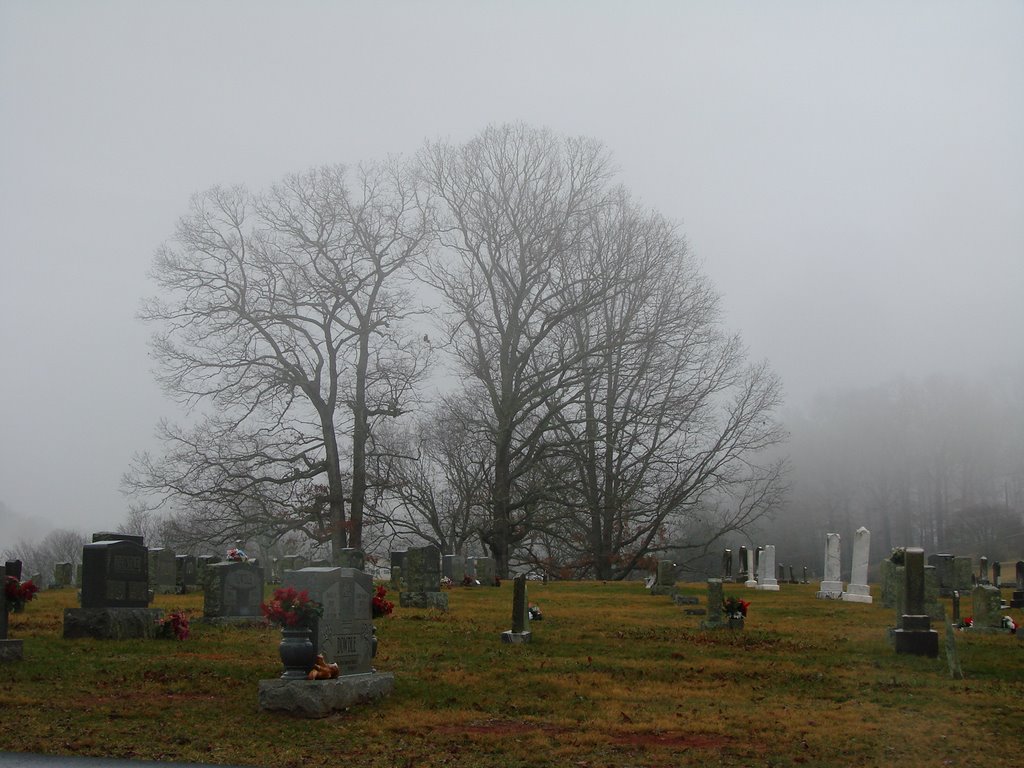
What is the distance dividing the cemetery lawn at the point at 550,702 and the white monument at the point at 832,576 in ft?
30.4

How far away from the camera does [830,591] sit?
88.4 ft

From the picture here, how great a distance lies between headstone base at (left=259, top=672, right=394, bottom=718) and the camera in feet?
32.4

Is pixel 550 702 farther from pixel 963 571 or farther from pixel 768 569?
pixel 768 569

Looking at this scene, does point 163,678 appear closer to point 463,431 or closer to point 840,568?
point 840,568

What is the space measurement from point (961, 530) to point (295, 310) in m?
26.2

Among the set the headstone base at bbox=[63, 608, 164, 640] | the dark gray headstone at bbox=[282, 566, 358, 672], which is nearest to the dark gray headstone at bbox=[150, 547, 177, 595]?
the headstone base at bbox=[63, 608, 164, 640]

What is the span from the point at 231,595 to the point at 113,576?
2446 millimetres

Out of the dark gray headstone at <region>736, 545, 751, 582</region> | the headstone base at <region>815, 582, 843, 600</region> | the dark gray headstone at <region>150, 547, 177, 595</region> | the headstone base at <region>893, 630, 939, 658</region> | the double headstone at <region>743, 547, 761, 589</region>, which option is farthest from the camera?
the dark gray headstone at <region>736, 545, 751, 582</region>

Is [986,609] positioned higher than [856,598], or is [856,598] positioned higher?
[986,609]

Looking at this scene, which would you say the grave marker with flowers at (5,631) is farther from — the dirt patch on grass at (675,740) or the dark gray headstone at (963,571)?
the dark gray headstone at (963,571)

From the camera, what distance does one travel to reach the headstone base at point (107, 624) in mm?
15586

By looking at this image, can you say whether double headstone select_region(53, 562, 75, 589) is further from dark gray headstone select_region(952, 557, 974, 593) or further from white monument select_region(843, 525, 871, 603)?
dark gray headstone select_region(952, 557, 974, 593)

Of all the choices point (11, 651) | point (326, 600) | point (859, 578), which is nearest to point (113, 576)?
point (11, 651)

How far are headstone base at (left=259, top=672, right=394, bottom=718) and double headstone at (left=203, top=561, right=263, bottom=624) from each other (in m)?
8.11
